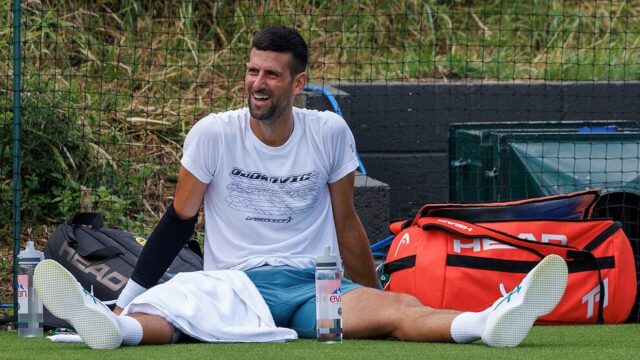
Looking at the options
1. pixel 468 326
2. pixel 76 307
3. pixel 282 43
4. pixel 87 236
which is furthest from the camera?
pixel 87 236

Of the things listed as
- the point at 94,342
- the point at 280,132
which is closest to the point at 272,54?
the point at 280,132

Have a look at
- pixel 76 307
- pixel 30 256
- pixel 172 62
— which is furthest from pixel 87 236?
pixel 172 62

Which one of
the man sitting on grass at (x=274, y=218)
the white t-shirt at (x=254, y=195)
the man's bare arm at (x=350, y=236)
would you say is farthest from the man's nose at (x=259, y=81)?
the man's bare arm at (x=350, y=236)

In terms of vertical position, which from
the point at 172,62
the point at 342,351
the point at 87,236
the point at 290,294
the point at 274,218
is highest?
the point at 172,62

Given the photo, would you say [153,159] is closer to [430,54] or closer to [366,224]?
[366,224]

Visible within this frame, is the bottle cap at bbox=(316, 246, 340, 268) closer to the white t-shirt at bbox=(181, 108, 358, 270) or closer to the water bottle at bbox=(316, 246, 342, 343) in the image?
the water bottle at bbox=(316, 246, 342, 343)

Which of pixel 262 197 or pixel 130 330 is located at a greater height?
pixel 262 197

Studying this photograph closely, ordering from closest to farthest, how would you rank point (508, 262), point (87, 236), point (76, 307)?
point (76, 307) < point (508, 262) < point (87, 236)

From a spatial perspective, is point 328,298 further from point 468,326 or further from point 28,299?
point 28,299

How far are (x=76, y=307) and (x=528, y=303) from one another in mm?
1501

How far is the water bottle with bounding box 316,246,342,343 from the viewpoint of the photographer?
439cm

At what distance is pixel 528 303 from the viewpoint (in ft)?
13.8

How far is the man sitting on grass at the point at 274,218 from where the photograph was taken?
4578 millimetres

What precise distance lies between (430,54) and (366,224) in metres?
2.79
